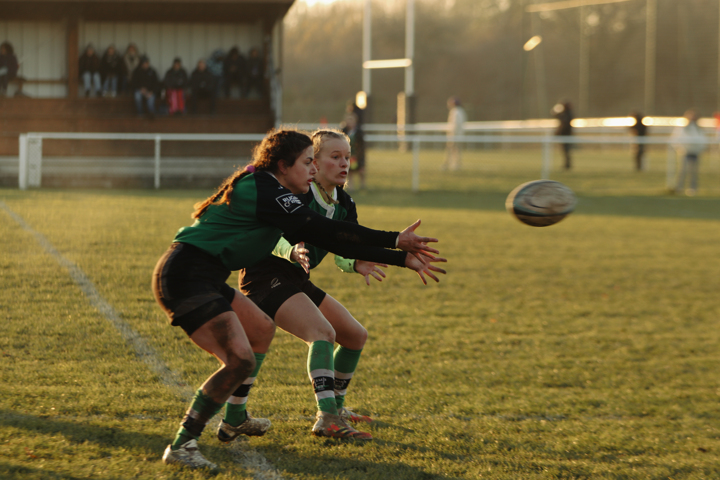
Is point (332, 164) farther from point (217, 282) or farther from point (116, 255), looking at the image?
point (116, 255)

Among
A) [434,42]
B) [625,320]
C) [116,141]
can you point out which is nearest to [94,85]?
[116,141]

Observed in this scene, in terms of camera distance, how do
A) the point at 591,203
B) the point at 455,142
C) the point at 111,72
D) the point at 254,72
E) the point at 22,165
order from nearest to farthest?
the point at 22,165 → the point at 591,203 → the point at 111,72 → the point at 254,72 → the point at 455,142

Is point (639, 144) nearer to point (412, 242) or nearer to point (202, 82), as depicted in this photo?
A: point (202, 82)

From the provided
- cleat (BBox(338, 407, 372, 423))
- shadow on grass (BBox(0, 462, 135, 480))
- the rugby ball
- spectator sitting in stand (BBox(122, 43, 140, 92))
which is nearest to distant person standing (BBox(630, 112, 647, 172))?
spectator sitting in stand (BBox(122, 43, 140, 92))

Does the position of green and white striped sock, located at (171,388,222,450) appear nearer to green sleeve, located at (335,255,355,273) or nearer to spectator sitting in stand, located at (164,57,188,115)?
green sleeve, located at (335,255,355,273)

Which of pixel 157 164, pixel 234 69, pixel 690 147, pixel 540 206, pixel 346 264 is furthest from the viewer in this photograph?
pixel 234 69

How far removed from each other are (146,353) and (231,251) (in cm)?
190

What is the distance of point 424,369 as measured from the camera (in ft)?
16.2

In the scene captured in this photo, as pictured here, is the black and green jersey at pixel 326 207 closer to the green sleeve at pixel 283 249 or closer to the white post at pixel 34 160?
the green sleeve at pixel 283 249

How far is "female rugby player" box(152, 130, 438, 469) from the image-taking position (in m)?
3.09

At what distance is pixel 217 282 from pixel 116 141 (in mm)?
14850

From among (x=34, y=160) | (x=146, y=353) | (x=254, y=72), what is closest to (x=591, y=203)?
(x=254, y=72)

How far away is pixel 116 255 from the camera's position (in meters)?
7.90

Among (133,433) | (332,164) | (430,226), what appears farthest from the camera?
(430,226)
